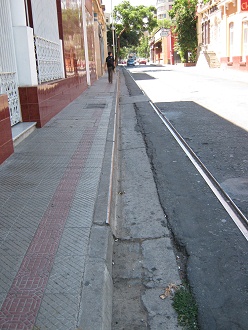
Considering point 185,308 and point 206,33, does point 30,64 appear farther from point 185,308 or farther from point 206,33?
point 206,33

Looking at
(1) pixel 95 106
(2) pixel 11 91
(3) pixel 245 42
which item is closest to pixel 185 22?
(3) pixel 245 42

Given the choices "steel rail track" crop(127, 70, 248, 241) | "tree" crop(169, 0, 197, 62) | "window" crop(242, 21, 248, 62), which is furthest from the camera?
"tree" crop(169, 0, 197, 62)

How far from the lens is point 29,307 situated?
8.36 feet

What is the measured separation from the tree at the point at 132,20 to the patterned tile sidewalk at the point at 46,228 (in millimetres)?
67620

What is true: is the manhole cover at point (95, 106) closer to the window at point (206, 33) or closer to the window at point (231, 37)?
the window at point (231, 37)

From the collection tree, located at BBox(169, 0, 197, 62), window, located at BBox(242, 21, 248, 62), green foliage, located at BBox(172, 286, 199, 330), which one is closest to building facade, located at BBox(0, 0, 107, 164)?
green foliage, located at BBox(172, 286, 199, 330)

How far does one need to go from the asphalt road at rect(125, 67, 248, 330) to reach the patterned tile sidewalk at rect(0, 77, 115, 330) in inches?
38.1

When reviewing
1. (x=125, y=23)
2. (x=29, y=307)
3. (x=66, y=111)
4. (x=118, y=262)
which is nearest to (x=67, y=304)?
(x=29, y=307)

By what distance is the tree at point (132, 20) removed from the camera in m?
69.6

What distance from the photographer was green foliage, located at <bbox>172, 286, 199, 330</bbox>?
2736mm

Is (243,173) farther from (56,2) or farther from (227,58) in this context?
(227,58)

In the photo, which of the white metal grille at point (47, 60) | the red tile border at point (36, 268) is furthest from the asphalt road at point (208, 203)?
the white metal grille at point (47, 60)

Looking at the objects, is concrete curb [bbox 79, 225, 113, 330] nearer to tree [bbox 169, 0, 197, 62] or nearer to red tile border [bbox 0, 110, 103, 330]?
red tile border [bbox 0, 110, 103, 330]

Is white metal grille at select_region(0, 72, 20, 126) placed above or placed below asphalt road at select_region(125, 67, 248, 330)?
above
